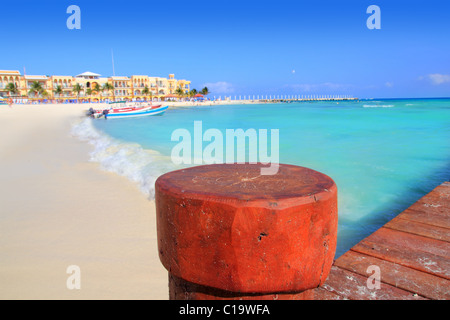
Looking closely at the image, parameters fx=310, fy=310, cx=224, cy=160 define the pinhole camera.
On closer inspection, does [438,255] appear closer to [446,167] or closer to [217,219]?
[217,219]

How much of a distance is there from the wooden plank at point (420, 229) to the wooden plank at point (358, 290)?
1.03m

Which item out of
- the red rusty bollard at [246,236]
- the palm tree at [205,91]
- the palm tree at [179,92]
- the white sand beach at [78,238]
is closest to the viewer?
the red rusty bollard at [246,236]

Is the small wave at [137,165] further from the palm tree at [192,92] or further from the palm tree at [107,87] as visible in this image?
the palm tree at [192,92]

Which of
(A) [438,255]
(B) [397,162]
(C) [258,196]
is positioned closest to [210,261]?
(C) [258,196]

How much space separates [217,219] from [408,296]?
1553mm

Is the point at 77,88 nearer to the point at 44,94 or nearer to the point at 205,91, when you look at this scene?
the point at 44,94

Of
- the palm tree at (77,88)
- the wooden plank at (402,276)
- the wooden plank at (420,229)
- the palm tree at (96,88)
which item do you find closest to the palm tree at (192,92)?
the palm tree at (96,88)

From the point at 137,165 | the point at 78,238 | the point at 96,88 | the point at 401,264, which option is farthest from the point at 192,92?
the point at 401,264

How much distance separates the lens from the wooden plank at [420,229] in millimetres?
2619

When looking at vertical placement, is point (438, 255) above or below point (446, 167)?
above

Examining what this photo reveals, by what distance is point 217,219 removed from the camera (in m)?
0.90
